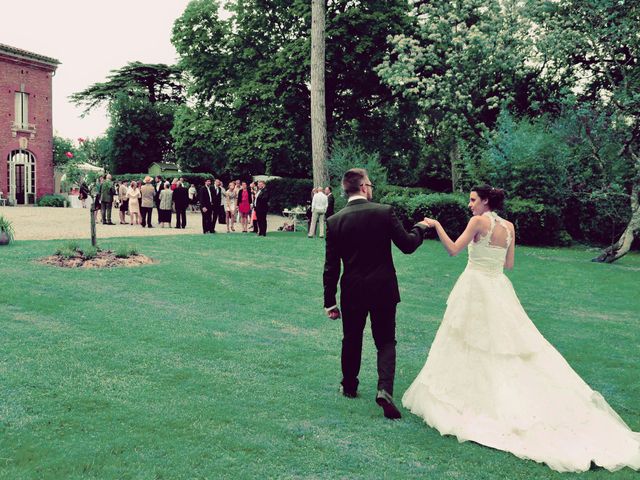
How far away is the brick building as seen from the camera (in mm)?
37875

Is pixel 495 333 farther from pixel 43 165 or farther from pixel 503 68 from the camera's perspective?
pixel 43 165

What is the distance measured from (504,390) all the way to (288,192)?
3138 centimetres

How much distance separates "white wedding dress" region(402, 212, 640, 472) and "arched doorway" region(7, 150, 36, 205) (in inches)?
1473

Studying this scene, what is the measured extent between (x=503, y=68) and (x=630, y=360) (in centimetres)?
2043

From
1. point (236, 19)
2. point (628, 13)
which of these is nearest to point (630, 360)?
A: point (628, 13)

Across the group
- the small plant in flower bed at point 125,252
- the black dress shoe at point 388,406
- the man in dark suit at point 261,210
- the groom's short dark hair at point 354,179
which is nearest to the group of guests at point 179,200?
the man in dark suit at point 261,210

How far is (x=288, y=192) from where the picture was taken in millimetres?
36000

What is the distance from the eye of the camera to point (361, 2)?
29.7 meters

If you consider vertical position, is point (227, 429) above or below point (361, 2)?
below

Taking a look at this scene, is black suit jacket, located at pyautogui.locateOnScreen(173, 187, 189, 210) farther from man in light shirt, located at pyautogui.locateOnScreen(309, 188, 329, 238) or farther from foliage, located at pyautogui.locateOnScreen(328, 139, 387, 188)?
foliage, located at pyautogui.locateOnScreen(328, 139, 387, 188)

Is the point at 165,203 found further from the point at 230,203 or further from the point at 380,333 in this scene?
the point at 380,333

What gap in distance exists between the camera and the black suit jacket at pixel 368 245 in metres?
5.30

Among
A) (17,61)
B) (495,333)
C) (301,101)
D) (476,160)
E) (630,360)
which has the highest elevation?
(17,61)

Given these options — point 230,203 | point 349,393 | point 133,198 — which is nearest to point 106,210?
point 133,198
